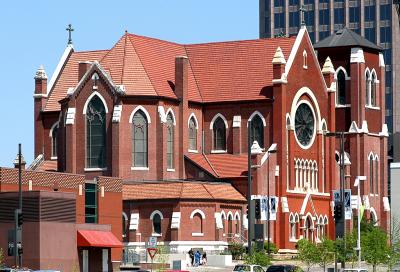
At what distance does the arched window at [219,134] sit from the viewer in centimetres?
14275

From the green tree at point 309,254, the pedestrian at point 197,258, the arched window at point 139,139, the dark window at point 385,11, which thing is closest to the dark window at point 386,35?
the dark window at point 385,11

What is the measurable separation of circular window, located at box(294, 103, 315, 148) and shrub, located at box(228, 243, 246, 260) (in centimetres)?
1742

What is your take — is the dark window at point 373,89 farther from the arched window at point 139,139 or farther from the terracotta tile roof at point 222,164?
the arched window at point 139,139

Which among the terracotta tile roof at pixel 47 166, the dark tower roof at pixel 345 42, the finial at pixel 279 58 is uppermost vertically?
the dark tower roof at pixel 345 42

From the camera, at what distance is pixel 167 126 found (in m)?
137

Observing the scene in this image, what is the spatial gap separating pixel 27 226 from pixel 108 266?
41.0ft

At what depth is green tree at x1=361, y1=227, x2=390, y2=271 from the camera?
9881 cm

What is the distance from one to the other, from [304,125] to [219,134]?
8.02 metres

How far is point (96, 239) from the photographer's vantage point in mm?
104250

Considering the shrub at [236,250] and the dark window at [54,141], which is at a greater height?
the dark window at [54,141]

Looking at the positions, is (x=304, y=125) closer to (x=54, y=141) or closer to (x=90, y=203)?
(x=54, y=141)

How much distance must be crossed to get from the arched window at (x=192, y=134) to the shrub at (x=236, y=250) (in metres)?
16.0

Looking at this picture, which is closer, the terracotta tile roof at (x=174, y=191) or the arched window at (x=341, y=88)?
the terracotta tile roof at (x=174, y=191)

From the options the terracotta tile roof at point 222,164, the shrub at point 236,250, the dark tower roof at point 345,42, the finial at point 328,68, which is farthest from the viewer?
the dark tower roof at point 345,42
